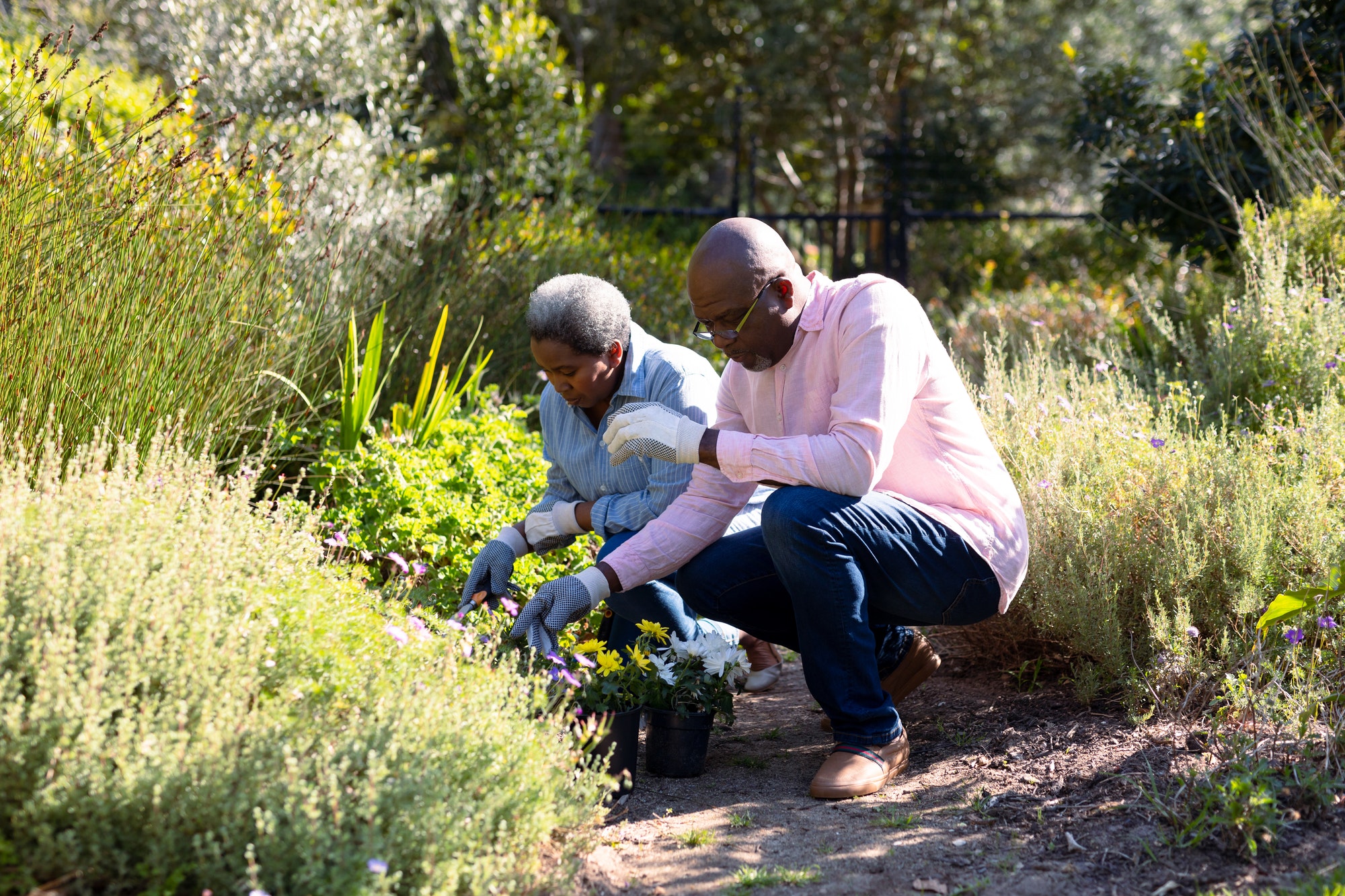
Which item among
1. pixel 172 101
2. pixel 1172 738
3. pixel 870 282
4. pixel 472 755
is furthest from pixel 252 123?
pixel 1172 738

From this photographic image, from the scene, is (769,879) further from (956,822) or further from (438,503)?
(438,503)

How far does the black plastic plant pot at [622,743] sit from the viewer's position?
2.56 metres

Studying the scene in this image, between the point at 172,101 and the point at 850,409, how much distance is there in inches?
77.9

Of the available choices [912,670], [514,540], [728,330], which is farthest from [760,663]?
[728,330]

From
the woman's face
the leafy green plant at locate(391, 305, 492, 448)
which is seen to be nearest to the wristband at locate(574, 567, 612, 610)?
the woman's face

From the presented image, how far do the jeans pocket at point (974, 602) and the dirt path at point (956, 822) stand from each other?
1.20 feet

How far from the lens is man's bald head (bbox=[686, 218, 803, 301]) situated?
256 centimetres

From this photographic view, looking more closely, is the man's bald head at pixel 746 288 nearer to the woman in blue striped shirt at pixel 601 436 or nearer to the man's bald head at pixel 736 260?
the man's bald head at pixel 736 260

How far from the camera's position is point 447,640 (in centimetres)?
223

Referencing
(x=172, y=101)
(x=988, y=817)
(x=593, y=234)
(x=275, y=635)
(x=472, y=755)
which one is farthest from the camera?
(x=593, y=234)

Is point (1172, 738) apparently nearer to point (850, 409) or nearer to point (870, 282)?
point (850, 409)

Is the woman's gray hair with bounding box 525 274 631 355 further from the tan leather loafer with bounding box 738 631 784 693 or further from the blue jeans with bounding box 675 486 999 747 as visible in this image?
the tan leather loafer with bounding box 738 631 784 693

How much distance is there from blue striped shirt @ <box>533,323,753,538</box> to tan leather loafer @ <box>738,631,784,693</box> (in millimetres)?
764

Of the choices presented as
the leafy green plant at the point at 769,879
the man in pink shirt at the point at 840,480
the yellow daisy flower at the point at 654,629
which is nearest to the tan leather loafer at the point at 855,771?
the man in pink shirt at the point at 840,480
